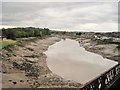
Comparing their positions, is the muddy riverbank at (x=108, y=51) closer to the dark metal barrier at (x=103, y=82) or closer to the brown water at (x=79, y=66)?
the brown water at (x=79, y=66)

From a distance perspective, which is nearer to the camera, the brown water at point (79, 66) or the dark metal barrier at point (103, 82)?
the dark metal barrier at point (103, 82)

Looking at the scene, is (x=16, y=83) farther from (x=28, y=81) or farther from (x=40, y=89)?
(x=40, y=89)

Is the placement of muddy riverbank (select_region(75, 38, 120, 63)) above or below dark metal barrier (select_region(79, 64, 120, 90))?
below

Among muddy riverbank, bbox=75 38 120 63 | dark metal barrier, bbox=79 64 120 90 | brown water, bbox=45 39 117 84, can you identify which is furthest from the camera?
muddy riverbank, bbox=75 38 120 63

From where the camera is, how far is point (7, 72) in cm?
3139

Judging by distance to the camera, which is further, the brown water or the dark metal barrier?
the brown water

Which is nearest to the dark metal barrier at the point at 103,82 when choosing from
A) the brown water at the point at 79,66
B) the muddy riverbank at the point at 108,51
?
the brown water at the point at 79,66

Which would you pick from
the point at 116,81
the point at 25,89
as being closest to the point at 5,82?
the point at 25,89

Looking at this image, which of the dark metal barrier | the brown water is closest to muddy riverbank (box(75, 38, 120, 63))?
the brown water

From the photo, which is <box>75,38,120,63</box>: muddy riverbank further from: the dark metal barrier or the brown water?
the dark metal barrier

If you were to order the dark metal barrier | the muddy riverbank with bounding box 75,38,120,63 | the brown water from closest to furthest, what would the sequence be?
the dark metal barrier < the brown water < the muddy riverbank with bounding box 75,38,120,63

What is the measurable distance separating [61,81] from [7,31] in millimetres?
76331

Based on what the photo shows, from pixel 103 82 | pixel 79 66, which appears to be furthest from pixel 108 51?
pixel 103 82

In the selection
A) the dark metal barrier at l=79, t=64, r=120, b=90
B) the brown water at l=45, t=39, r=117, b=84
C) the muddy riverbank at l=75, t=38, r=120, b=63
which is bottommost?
the muddy riverbank at l=75, t=38, r=120, b=63
